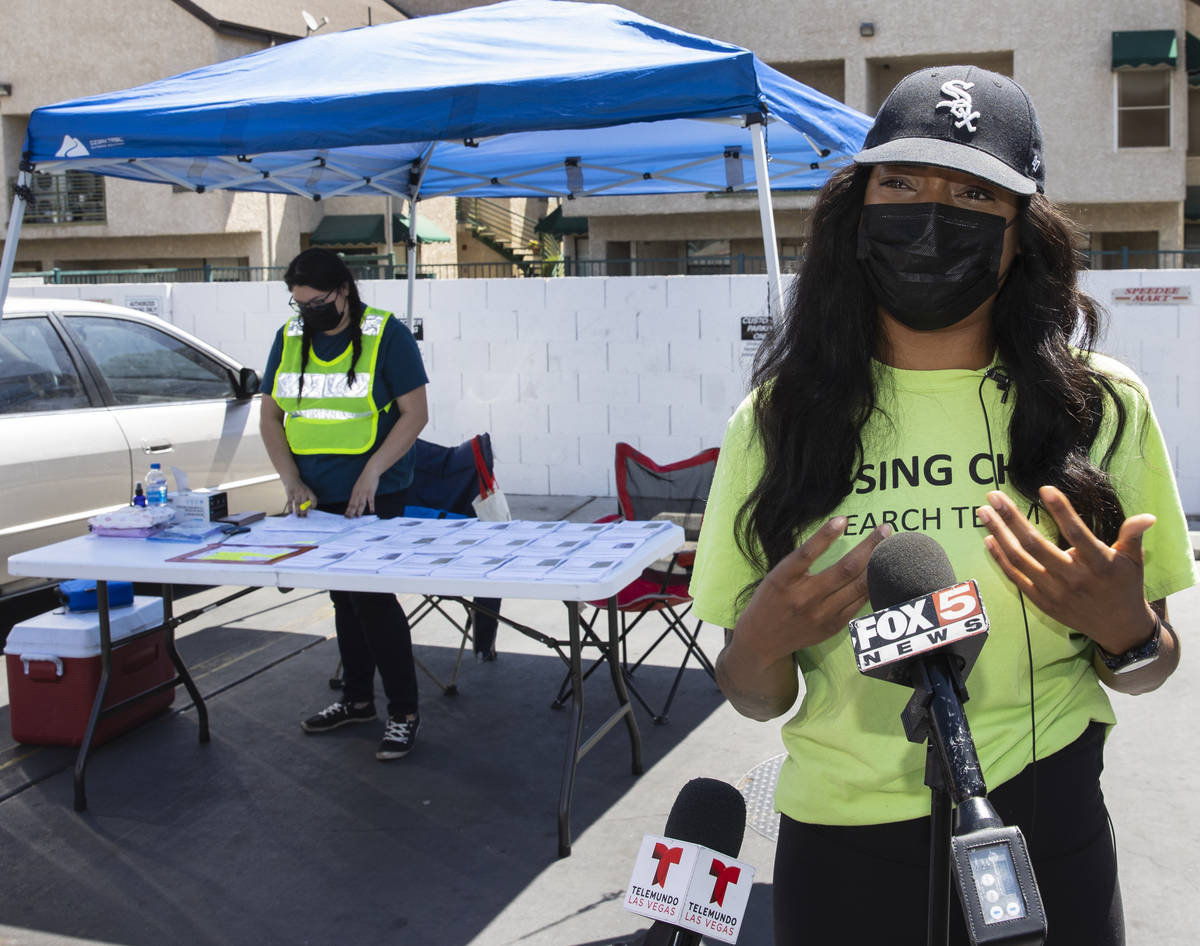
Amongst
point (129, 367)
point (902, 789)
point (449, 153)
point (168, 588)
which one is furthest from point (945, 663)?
point (449, 153)

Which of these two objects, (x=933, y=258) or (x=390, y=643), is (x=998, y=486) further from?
(x=390, y=643)

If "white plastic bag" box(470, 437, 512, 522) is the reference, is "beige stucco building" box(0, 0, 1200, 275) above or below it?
above

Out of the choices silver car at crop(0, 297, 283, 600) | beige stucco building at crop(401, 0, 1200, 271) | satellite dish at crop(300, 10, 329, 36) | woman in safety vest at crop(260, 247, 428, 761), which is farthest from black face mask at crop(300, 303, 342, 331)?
beige stucco building at crop(401, 0, 1200, 271)

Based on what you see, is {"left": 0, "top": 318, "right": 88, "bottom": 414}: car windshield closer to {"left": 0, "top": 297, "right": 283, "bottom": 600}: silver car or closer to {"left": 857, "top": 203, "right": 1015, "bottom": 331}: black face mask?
{"left": 0, "top": 297, "right": 283, "bottom": 600}: silver car

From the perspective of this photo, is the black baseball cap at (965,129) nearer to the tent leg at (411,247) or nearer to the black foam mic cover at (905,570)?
the black foam mic cover at (905,570)

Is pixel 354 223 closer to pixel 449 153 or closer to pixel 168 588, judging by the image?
pixel 449 153

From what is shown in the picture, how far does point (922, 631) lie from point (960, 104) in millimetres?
742

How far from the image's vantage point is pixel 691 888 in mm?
1377

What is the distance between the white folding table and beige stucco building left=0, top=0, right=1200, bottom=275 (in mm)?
16434

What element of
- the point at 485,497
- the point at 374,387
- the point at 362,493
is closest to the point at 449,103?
the point at 374,387

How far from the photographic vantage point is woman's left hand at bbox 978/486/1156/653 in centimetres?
121

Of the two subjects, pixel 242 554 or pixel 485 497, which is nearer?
pixel 242 554

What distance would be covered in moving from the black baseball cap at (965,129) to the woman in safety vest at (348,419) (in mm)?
3231

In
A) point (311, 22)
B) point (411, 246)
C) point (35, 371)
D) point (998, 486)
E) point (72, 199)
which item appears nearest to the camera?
point (998, 486)
